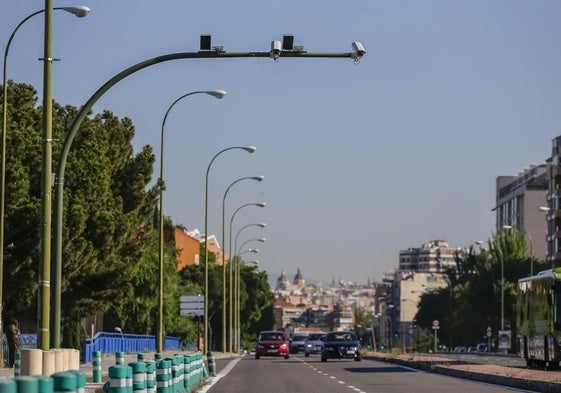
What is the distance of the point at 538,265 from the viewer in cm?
13500

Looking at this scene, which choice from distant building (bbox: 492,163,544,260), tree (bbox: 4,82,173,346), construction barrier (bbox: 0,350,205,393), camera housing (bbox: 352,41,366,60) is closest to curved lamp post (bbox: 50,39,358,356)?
camera housing (bbox: 352,41,366,60)

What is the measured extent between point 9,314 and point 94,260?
3902 millimetres

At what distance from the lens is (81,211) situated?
54.4m

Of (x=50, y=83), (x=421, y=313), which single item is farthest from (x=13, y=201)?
(x=421, y=313)

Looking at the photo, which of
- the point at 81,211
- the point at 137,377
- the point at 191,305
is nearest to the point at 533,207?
the point at 191,305

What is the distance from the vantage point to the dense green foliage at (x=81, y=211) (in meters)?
51.6

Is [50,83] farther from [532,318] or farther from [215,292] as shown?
[215,292]

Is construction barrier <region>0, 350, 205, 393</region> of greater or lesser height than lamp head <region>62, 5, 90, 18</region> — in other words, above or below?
below

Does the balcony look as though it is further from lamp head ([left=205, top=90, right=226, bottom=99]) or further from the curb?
lamp head ([left=205, top=90, right=226, bottom=99])

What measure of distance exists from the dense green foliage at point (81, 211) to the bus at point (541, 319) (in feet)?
53.6

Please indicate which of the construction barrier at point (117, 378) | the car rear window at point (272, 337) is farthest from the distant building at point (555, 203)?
the construction barrier at point (117, 378)

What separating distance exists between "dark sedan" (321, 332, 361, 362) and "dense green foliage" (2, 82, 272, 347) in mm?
10394

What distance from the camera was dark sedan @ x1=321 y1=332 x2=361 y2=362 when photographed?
68.9 meters

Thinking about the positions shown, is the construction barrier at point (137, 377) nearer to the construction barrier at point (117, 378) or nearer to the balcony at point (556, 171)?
the construction barrier at point (117, 378)
